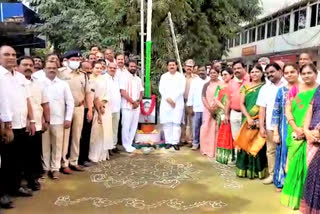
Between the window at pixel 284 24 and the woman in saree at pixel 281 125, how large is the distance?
696 inches

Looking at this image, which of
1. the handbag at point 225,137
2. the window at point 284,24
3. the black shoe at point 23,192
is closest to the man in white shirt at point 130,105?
the handbag at point 225,137

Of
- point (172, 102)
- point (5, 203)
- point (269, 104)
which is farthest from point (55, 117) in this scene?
point (269, 104)

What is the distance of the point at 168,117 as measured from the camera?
6.20 metres

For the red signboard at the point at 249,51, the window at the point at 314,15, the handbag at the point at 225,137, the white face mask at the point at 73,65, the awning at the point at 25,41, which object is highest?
the window at the point at 314,15

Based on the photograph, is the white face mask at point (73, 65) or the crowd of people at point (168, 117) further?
the white face mask at point (73, 65)

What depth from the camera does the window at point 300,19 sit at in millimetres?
18141

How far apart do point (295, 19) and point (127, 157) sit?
659 inches

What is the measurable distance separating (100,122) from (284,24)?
59.8 feet

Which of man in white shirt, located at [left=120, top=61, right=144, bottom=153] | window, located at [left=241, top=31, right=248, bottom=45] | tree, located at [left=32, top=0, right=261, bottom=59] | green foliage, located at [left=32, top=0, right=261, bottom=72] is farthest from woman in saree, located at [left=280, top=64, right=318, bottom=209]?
window, located at [left=241, top=31, right=248, bottom=45]

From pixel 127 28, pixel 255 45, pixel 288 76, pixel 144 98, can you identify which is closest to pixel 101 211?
pixel 288 76

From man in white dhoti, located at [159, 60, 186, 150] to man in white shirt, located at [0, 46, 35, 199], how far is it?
2.74 m

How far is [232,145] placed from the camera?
17.0 feet

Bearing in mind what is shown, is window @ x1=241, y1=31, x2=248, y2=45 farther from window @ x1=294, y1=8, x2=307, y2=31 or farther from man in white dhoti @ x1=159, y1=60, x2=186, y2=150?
man in white dhoti @ x1=159, y1=60, x2=186, y2=150

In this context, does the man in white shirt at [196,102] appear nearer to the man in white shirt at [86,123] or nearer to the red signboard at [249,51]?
the man in white shirt at [86,123]
